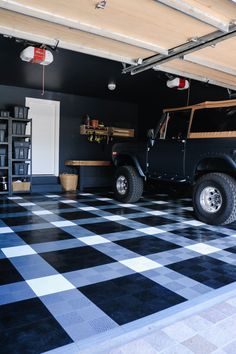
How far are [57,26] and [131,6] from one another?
90cm

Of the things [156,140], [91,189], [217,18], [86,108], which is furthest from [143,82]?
[217,18]

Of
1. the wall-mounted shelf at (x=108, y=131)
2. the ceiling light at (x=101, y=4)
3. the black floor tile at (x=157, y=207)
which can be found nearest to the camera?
the ceiling light at (x=101, y=4)

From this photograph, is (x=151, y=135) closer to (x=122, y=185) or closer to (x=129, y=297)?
(x=122, y=185)

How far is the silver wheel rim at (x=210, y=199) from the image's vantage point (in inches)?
183

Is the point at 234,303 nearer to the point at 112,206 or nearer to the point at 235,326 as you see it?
the point at 235,326

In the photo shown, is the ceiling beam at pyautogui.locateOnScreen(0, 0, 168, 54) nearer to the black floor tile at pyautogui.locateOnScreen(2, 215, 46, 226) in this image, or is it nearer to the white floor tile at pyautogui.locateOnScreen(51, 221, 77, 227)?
the white floor tile at pyautogui.locateOnScreen(51, 221, 77, 227)

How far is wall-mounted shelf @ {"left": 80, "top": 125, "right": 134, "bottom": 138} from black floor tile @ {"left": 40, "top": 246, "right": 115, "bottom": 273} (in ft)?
20.3

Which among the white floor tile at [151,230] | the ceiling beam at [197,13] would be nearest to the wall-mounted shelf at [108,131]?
the white floor tile at [151,230]

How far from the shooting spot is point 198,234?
13.2ft

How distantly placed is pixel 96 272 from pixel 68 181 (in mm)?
5836

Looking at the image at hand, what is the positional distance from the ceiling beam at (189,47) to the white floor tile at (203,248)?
2.27 m

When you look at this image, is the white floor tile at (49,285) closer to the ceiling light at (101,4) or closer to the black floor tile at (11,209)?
the ceiling light at (101,4)

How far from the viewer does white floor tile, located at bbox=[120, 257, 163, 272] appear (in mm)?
2750

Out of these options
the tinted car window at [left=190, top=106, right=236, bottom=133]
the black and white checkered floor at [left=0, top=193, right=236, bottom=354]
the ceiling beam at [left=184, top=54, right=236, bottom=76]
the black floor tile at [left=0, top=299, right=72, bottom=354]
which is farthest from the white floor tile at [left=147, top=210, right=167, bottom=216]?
the black floor tile at [left=0, top=299, right=72, bottom=354]
